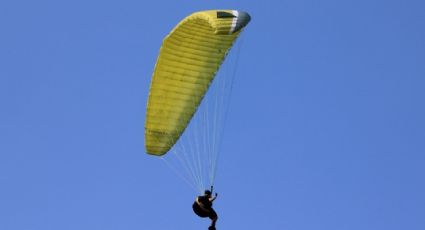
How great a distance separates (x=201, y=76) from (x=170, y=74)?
943 mm

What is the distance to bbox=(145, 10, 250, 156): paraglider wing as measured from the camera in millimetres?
43406

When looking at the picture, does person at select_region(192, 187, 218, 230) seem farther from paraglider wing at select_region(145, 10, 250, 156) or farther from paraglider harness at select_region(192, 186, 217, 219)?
paraglider wing at select_region(145, 10, 250, 156)

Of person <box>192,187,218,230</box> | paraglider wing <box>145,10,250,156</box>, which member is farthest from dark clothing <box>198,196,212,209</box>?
paraglider wing <box>145,10,250,156</box>

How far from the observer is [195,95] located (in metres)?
45.0

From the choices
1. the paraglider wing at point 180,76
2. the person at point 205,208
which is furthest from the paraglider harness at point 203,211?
the paraglider wing at point 180,76

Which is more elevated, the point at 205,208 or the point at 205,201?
the point at 205,201

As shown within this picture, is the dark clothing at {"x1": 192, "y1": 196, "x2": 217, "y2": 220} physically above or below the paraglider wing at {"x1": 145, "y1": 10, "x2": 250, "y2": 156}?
below

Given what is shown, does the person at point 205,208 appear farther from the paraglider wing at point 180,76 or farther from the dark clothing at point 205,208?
the paraglider wing at point 180,76

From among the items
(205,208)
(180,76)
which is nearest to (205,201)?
(205,208)

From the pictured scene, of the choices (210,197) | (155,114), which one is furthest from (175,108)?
(210,197)

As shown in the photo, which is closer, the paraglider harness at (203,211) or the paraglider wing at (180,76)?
the paraglider harness at (203,211)

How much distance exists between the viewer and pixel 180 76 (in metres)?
44.4

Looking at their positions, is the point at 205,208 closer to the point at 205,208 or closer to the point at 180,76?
the point at 205,208

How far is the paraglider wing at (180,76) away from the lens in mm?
43406
